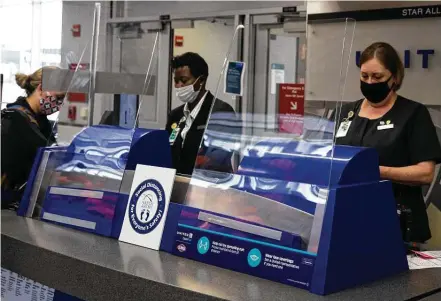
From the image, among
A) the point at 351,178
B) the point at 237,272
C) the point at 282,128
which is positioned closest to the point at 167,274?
the point at 237,272

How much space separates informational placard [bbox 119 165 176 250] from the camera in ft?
5.49

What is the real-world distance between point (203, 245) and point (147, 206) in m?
0.26

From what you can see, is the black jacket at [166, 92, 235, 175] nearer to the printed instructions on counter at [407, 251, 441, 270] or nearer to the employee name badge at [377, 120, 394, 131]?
the employee name badge at [377, 120, 394, 131]

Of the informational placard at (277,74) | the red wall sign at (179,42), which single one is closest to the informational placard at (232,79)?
the informational placard at (277,74)

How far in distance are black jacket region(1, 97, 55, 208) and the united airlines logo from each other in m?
0.79

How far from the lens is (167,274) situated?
142 centimetres

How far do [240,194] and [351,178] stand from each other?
0.90 ft

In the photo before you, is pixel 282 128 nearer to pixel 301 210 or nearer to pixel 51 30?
pixel 301 210

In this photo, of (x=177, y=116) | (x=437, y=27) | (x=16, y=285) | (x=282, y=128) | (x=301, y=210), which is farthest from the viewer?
(x=437, y=27)

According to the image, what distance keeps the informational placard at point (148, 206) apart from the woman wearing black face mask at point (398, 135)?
109 cm

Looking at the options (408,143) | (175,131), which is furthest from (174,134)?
(408,143)

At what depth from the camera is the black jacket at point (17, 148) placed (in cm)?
236

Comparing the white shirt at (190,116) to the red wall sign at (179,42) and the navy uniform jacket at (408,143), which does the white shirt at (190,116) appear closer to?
the navy uniform jacket at (408,143)

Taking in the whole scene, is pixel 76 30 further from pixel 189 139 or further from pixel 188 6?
pixel 189 139
